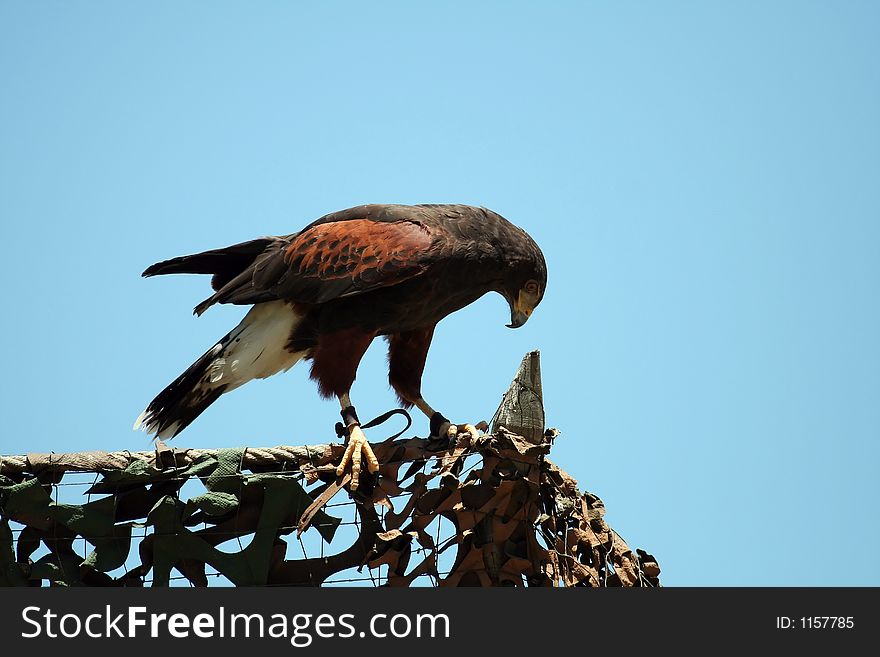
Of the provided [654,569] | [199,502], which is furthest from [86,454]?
[654,569]

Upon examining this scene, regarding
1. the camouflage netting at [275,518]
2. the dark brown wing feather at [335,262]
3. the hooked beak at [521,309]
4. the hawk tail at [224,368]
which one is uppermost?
the dark brown wing feather at [335,262]

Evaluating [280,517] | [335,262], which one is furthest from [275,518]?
[335,262]

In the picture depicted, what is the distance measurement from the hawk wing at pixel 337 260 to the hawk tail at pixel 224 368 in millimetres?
142

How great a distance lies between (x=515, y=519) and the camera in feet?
15.5

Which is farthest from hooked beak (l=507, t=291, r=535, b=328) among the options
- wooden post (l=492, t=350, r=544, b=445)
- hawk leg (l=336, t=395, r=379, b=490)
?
hawk leg (l=336, t=395, r=379, b=490)

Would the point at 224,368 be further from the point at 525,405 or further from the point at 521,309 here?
the point at 525,405

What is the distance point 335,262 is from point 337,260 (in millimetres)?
12

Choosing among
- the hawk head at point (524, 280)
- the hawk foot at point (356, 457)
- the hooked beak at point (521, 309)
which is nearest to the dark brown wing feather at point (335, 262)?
the hawk head at point (524, 280)

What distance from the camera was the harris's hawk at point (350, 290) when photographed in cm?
554

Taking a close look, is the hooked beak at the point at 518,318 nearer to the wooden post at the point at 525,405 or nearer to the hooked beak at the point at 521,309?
the hooked beak at the point at 521,309

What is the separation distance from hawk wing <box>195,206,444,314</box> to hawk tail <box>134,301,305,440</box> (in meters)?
0.14

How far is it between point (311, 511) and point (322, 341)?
1.31 meters
